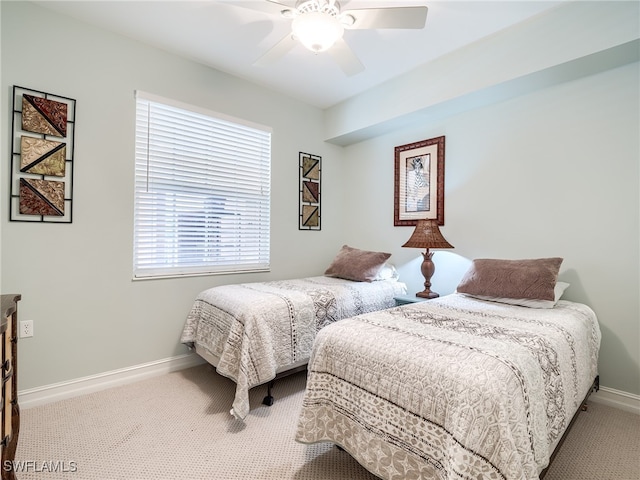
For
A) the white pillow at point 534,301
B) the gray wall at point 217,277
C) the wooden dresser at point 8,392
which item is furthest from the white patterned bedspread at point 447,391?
the wooden dresser at point 8,392

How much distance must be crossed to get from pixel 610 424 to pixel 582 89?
90.3 inches

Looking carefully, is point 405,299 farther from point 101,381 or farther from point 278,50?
point 101,381

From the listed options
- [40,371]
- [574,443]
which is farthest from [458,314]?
[40,371]

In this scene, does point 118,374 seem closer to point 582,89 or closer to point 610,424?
point 610,424

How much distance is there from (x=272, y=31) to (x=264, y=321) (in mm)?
2144

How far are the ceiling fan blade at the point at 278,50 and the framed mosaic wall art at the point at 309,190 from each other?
1.46 meters

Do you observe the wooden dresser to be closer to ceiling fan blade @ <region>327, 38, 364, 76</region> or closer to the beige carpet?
the beige carpet

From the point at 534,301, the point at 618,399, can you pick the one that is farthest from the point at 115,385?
the point at 618,399

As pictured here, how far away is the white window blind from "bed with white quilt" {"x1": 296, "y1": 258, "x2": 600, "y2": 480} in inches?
70.2

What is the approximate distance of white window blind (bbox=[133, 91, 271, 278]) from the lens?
261cm

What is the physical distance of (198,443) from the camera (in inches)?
69.2

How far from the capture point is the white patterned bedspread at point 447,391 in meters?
1.03

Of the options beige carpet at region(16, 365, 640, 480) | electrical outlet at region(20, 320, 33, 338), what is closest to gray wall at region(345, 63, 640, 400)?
→ beige carpet at region(16, 365, 640, 480)

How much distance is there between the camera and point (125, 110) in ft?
8.15
